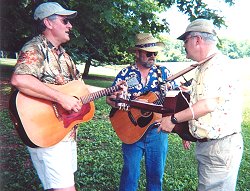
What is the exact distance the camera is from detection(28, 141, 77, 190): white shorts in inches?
105

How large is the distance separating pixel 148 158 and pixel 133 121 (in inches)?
17.5

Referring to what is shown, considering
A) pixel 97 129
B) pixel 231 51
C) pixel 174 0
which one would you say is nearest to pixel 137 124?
pixel 174 0

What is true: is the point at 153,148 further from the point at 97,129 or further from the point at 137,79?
the point at 97,129

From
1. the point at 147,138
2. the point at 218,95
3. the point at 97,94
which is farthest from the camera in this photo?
the point at 147,138

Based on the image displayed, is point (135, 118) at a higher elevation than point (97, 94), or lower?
lower

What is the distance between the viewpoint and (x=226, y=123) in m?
2.53

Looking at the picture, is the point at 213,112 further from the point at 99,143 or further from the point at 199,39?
the point at 99,143

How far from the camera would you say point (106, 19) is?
404cm

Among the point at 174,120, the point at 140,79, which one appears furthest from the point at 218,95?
the point at 140,79

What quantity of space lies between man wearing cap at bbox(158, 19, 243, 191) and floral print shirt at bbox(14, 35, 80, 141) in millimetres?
1029

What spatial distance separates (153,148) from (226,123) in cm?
117

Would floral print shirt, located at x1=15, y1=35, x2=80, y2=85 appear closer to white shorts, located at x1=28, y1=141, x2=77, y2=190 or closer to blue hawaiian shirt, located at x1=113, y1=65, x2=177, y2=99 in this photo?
white shorts, located at x1=28, y1=141, x2=77, y2=190

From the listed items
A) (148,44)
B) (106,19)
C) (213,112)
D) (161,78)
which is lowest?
(213,112)

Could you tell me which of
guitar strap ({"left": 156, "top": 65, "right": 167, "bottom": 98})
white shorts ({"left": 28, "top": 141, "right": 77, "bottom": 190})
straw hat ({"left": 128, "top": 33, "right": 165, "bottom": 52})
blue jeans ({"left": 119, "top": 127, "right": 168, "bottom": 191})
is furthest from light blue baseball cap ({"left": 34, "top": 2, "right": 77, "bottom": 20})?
blue jeans ({"left": 119, "top": 127, "right": 168, "bottom": 191})
